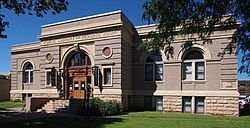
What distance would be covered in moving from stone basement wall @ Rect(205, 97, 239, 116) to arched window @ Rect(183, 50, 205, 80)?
6.51ft

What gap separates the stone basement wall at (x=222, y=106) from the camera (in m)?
22.6

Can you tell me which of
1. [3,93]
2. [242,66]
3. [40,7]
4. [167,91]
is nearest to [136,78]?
[167,91]

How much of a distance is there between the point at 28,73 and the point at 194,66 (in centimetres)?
1907

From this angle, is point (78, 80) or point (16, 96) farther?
point (16, 96)

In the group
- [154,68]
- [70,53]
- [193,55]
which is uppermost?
[70,53]

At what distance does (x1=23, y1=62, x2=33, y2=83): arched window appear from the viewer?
1338 inches

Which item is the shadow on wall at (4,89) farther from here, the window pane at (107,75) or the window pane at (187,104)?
the window pane at (187,104)

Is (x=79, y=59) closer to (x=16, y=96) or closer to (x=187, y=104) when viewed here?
(x=187, y=104)

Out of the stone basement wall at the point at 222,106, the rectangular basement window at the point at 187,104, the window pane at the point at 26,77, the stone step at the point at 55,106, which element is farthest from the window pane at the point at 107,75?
the window pane at the point at 26,77

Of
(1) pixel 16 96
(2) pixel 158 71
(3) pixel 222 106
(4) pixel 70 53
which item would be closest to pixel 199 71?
(3) pixel 222 106

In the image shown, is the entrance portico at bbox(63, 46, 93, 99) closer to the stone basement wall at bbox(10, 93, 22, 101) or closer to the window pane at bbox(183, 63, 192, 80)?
the window pane at bbox(183, 63, 192, 80)

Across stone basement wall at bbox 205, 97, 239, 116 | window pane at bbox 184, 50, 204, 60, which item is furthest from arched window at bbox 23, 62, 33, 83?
stone basement wall at bbox 205, 97, 239, 116

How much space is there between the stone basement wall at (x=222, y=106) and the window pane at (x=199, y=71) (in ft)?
5.76

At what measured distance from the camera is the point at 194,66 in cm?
2433
